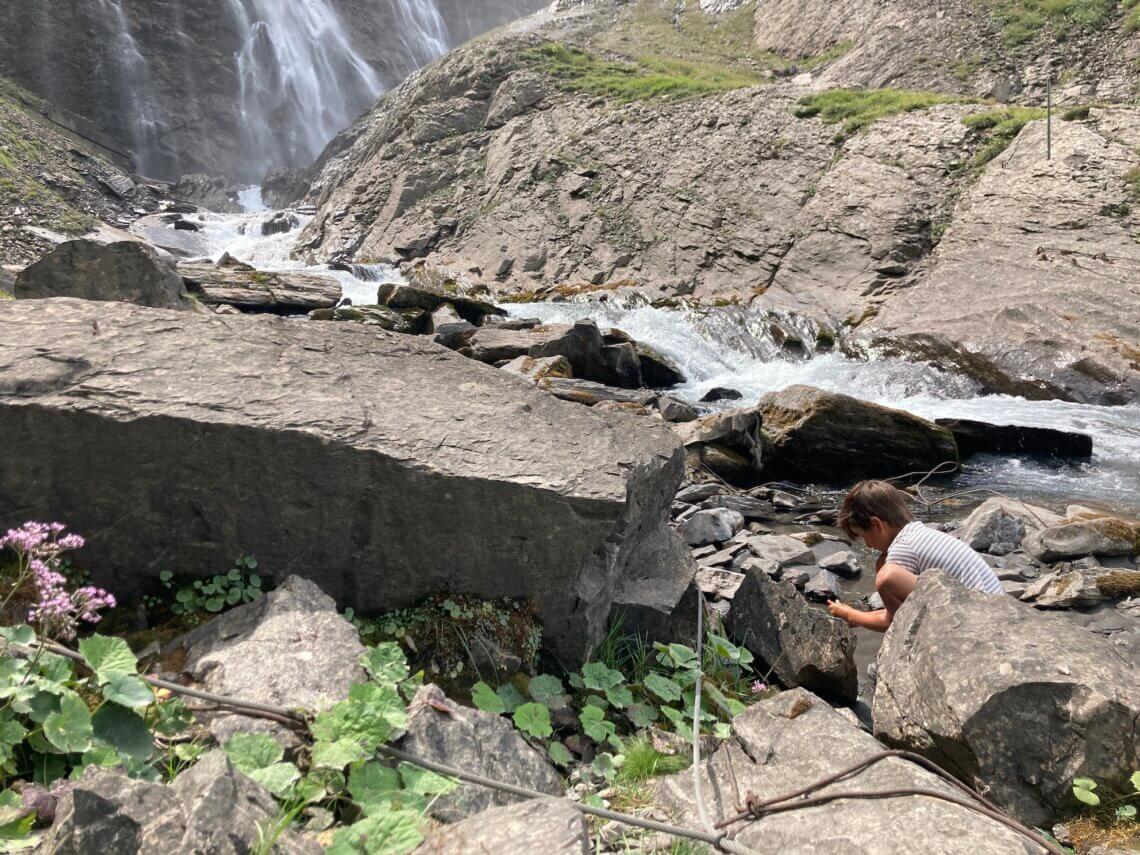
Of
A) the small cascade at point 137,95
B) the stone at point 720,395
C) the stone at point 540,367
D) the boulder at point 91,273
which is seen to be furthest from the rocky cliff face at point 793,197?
the small cascade at point 137,95

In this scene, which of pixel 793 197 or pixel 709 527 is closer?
pixel 709 527

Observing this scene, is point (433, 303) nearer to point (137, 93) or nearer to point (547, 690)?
point (547, 690)

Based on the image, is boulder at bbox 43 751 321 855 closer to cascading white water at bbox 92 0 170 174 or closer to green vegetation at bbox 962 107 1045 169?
green vegetation at bbox 962 107 1045 169

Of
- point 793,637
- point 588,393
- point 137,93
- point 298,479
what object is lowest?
point 588,393

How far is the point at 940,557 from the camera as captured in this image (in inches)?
156

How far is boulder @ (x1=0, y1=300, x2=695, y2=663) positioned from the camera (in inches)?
119

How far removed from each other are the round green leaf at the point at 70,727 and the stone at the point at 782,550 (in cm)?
519

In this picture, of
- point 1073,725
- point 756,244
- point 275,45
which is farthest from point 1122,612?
point 275,45

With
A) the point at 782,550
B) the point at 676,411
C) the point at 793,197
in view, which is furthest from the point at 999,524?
the point at 793,197

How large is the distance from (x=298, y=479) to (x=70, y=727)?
1369mm

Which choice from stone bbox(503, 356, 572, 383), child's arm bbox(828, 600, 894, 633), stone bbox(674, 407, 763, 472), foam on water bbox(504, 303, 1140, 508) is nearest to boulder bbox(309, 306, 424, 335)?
foam on water bbox(504, 303, 1140, 508)

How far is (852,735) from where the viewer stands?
278 cm

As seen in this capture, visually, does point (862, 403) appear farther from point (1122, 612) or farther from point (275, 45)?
point (275, 45)

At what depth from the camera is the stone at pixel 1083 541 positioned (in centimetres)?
636
